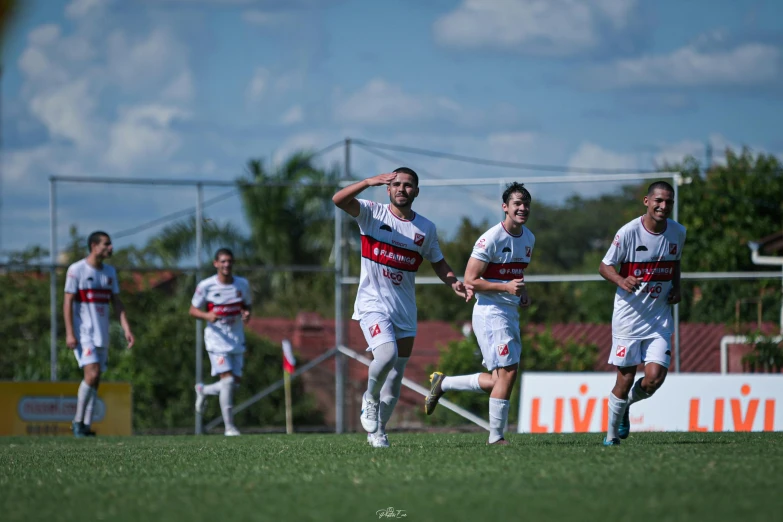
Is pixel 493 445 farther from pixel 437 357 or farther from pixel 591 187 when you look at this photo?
pixel 437 357

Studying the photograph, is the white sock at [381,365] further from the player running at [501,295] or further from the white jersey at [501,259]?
the white jersey at [501,259]

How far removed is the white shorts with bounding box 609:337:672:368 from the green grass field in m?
0.73

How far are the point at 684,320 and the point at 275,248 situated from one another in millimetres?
21858

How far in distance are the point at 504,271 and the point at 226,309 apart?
245 inches

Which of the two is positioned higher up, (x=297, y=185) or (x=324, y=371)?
(x=297, y=185)

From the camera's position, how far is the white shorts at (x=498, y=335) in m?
8.73

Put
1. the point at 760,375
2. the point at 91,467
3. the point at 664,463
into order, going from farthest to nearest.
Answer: the point at 760,375 < the point at 91,467 < the point at 664,463

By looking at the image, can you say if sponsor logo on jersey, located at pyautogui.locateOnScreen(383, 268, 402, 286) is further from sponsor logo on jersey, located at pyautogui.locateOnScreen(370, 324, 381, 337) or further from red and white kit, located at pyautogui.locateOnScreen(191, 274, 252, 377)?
red and white kit, located at pyautogui.locateOnScreen(191, 274, 252, 377)

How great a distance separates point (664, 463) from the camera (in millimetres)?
6430

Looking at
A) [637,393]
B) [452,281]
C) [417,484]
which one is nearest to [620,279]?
→ [637,393]

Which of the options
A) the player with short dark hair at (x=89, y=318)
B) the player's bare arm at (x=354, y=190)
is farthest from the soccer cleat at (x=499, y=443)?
the player with short dark hair at (x=89, y=318)

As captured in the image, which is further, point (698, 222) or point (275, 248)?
point (275, 248)

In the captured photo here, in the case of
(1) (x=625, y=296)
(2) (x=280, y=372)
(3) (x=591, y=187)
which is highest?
(3) (x=591, y=187)

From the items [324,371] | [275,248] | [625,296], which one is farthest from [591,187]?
[275,248]
